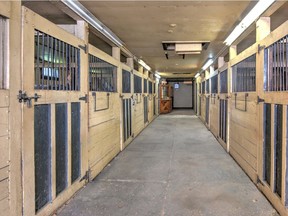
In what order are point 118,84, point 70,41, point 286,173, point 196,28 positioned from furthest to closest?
point 118,84, point 196,28, point 70,41, point 286,173

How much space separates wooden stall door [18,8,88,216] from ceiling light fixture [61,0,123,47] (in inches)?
11.6

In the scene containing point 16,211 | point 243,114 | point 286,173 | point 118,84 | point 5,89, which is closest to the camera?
point 5,89

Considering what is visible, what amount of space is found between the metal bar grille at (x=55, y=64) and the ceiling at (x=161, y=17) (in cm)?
43

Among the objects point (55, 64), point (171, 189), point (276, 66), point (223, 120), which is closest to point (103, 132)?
point (171, 189)

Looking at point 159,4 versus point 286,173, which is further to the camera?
point 159,4

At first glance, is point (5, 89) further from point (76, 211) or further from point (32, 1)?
point (32, 1)

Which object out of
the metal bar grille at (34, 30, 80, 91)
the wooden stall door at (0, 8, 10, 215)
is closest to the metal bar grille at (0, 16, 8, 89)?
the wooden stall door at (0, 8, 10, 215)

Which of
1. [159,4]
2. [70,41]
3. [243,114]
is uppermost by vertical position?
[159,4]

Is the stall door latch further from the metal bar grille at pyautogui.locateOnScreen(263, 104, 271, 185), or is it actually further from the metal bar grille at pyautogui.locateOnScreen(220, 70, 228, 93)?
the metal bar grille at pyautogui.locateOnScreen(220, 70, 228, 93)

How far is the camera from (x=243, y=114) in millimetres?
3750

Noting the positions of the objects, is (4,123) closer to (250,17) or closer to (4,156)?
(4,156)

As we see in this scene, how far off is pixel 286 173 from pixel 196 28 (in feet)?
8.21

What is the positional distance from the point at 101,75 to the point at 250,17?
6.80ft

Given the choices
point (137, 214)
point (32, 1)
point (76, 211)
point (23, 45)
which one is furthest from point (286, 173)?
point (32, 1)
